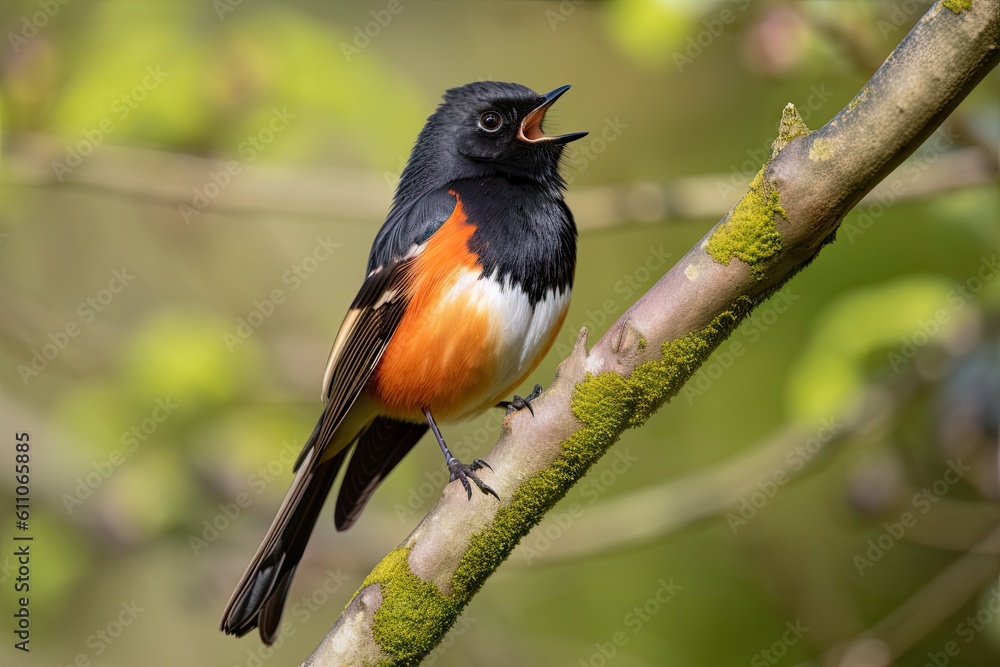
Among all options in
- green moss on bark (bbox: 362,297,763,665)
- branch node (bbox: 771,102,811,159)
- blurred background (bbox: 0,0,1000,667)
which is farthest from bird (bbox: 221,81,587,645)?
branch node (bbox: 771,102,811,159)

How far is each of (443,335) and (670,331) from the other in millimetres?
1489

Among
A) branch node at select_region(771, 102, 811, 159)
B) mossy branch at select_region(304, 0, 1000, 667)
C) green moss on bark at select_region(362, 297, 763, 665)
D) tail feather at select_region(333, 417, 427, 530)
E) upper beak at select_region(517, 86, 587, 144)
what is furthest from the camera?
upper beak at select_region(517, 86, 587, 144)

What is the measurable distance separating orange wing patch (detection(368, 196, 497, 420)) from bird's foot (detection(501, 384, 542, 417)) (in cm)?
14

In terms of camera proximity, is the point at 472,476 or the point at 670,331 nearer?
the point at 670,331

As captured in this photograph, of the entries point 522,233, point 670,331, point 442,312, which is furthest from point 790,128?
point 442,312

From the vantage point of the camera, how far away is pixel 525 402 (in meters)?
2.66

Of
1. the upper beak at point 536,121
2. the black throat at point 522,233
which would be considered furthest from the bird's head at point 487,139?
the black throat at point 522,233

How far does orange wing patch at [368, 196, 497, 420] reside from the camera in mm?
3387

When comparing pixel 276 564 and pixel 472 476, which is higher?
pixel 472 476

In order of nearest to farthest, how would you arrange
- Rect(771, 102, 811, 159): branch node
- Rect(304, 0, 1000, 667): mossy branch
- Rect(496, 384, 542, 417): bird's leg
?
Rect(304, 0, 1000, 667): mossy branch → Rect(771, 102, 811, 159): branch node → Rect(496, 384, 542, 417): bird's leg

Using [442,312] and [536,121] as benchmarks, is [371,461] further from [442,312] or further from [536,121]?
[536,121]

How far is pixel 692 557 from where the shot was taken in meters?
5.12

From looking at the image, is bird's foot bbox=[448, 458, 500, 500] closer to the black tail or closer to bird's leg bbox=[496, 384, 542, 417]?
bird's leg bbox=[496, 384, 542, 417]

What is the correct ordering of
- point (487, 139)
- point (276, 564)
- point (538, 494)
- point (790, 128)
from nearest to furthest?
point (790, 128), point (538, 494), point (276, 564), point (487, 139)
